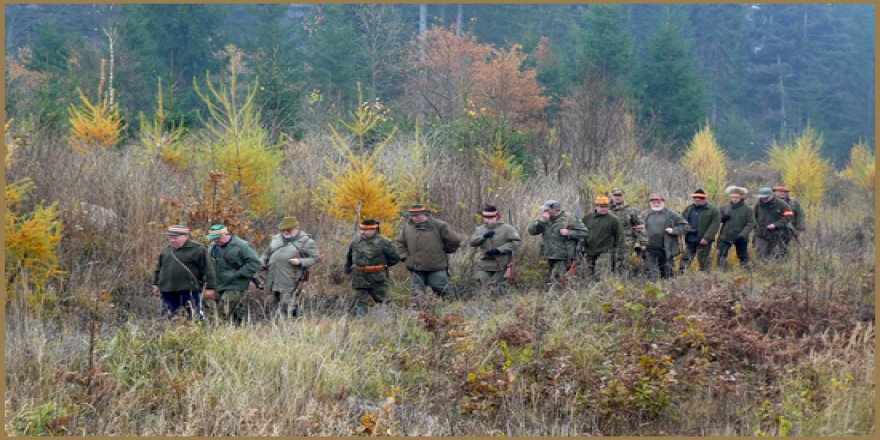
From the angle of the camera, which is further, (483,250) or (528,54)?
(528,54)

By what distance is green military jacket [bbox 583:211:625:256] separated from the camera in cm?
1339

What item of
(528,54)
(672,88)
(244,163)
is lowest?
(244,163)

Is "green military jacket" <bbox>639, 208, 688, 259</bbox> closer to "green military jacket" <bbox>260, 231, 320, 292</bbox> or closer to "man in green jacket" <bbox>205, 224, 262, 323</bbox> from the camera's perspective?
"green military jacket" <bbox>260, 231, 320, 292</bbox>

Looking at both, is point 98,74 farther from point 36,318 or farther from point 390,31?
point 36,318

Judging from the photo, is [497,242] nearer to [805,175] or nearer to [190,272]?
[190,272]

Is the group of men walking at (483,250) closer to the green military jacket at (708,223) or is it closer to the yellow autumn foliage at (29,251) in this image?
the green military jacket at (708,223)

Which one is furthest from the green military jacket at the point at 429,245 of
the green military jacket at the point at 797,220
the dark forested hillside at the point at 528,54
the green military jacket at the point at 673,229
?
the dark forested hillside at the point at 528,54

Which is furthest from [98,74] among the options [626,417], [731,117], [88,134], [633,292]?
[731,117]

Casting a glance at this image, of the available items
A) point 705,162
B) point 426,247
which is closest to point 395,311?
point 426,247

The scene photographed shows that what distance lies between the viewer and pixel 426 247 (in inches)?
487

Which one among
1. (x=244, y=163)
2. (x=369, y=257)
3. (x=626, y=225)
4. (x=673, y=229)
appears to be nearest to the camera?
(x=369, y=257)

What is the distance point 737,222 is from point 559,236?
12.0 ft

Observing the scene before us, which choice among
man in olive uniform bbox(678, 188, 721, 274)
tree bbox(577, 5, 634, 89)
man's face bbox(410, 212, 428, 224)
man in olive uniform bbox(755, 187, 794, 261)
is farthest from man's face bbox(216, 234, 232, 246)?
tree bbox(577, 5, 634, 89)

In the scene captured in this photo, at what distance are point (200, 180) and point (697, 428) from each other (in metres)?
10.7
